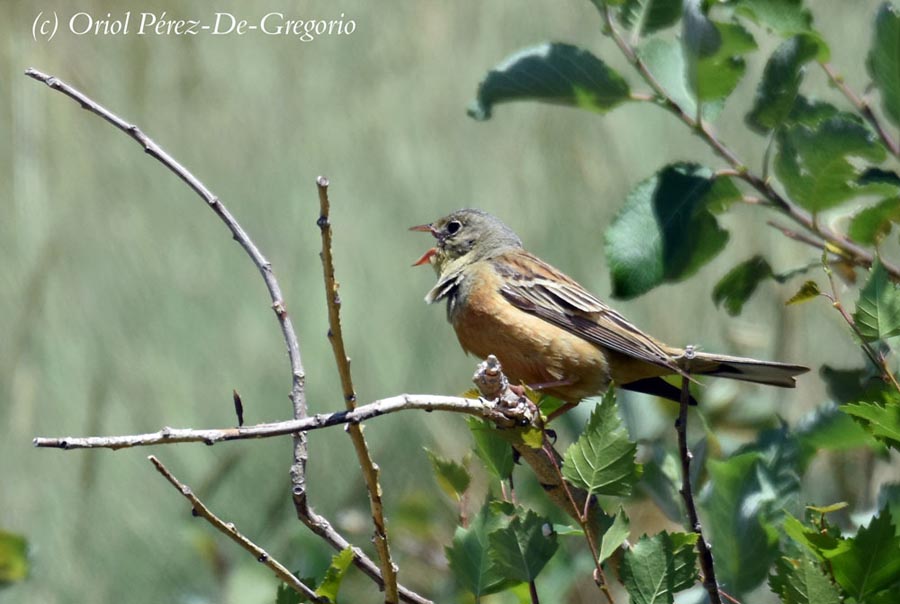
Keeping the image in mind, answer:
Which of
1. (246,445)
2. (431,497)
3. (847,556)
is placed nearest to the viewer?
(847,556)

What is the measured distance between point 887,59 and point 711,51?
0.28 metres

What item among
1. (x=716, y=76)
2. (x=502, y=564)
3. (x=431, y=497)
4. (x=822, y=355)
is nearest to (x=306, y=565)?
(x=431, y=497)

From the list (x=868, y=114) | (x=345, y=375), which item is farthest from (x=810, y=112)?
(x=345, y=375)

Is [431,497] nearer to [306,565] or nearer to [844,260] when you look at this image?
[306,565]

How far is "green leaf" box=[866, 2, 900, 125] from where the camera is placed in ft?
6.56

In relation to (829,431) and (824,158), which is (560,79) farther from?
(829,431)

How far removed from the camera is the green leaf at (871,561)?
1.46 metres

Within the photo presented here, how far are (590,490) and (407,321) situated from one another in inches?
82.6

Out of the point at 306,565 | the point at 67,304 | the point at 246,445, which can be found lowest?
the point at 306,565

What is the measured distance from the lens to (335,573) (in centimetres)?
156

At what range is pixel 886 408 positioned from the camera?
5.02ft

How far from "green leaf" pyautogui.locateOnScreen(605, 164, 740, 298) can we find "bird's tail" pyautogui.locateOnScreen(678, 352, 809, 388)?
0.44 meters

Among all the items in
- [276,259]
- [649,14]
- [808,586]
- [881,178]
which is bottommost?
[808,586]

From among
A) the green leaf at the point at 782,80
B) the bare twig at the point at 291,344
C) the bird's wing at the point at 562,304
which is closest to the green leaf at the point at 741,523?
the bare twig at the point at 291,344
